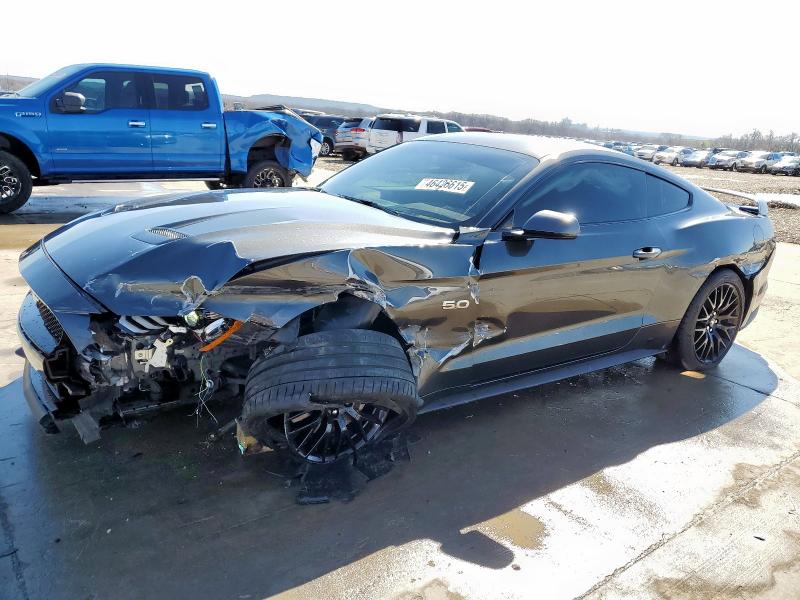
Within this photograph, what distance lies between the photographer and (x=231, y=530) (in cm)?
249

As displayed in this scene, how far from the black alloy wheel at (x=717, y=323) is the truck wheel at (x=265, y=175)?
6984 mm

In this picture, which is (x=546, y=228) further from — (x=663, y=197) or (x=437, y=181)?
(x=663, y=197)

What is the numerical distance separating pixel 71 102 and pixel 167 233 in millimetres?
6608

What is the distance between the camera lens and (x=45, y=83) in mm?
8180

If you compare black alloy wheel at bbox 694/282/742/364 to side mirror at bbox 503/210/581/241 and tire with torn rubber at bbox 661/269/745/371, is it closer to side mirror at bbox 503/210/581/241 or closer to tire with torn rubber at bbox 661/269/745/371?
tire with torn rubber at bbox 661/269/745/371

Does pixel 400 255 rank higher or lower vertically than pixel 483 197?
lower

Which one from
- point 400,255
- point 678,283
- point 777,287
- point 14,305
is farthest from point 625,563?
point 777,287

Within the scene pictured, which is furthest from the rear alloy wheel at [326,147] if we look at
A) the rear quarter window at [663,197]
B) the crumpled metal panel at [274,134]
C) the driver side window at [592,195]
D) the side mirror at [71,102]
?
the driver side window at [592,195]

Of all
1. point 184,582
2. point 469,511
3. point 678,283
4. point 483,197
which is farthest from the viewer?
point 678,283

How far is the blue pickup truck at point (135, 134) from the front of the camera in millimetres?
7980

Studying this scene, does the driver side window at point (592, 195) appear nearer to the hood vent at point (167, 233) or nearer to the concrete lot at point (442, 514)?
the concrete lot at point (442, 514)

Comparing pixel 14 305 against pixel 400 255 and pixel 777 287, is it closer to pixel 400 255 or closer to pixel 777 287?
pixel 400 255

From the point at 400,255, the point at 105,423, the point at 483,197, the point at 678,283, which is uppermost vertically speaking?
the point at 483,197

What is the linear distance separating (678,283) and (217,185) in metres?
8.56
